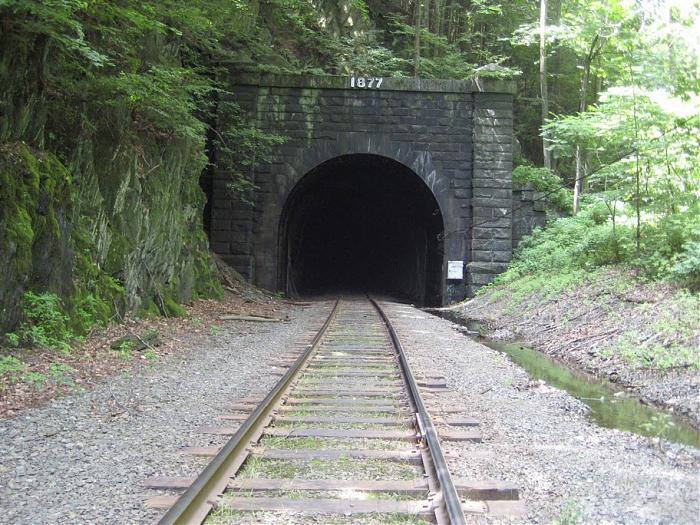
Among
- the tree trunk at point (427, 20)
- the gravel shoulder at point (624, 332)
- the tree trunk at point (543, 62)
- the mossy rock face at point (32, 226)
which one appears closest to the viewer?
the gravel shoulder at point (624, 332)

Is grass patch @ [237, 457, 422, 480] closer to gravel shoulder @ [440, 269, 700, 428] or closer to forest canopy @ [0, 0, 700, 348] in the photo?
gravel shoulder @ [440, 269, 700, 428]

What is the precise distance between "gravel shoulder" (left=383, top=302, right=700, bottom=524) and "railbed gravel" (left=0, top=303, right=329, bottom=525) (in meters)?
1.78

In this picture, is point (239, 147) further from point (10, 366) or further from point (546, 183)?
point (10, 366)

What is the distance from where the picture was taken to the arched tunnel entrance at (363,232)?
18.9 m

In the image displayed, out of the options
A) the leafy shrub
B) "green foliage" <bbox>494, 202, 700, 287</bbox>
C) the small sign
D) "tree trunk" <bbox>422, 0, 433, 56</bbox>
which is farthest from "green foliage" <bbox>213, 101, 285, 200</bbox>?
"tree trunk" <bbox>422, 0, 433, 56</bbox>

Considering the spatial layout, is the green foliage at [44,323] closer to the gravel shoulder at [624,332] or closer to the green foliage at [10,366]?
the green foliage at [10,366]

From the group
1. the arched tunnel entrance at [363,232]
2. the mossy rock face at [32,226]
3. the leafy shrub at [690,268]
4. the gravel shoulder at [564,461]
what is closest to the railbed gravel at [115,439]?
the mossy rock face at [32,226]

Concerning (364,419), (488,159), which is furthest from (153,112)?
(488,159)

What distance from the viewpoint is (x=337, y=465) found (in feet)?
12.3

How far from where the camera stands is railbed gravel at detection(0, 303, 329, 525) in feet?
10.2

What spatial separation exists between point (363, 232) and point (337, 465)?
30159mm

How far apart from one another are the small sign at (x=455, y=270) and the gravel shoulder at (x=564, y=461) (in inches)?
407

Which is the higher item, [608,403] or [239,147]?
[239,147]

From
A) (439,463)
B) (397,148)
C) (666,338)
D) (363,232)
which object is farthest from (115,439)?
(363,232)
